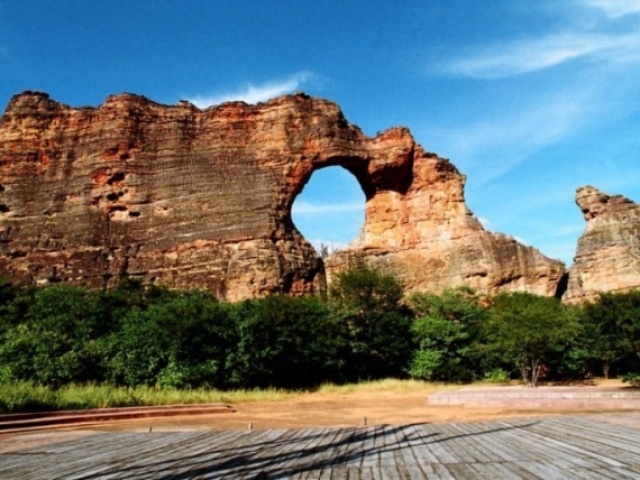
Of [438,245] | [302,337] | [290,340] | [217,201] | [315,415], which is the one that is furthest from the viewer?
[438,245]

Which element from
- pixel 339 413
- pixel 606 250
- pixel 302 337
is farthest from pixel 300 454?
pixel 606 250

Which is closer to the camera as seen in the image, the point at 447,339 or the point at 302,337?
the point at 302,337

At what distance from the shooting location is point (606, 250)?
148 feet

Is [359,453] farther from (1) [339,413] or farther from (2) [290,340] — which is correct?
(2) [290,340]

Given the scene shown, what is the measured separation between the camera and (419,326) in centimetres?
3706

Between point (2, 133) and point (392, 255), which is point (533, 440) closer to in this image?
point (392, 255)

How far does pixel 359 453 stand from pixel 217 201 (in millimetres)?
40349

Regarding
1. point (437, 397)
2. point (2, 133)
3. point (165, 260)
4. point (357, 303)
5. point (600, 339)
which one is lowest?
point (437, 397)

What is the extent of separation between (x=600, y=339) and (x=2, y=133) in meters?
49.6

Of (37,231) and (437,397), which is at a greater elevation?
(37,231)

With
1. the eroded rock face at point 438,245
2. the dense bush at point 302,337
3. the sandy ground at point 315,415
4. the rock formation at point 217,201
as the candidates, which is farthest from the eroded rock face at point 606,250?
the sandy ground at point 315,415

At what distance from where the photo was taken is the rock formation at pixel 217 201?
43.9 meters

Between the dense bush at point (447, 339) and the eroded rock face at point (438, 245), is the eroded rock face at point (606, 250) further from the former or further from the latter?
the dense bush at point (447, 339)

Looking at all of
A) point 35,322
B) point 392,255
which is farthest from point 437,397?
point 392,255
